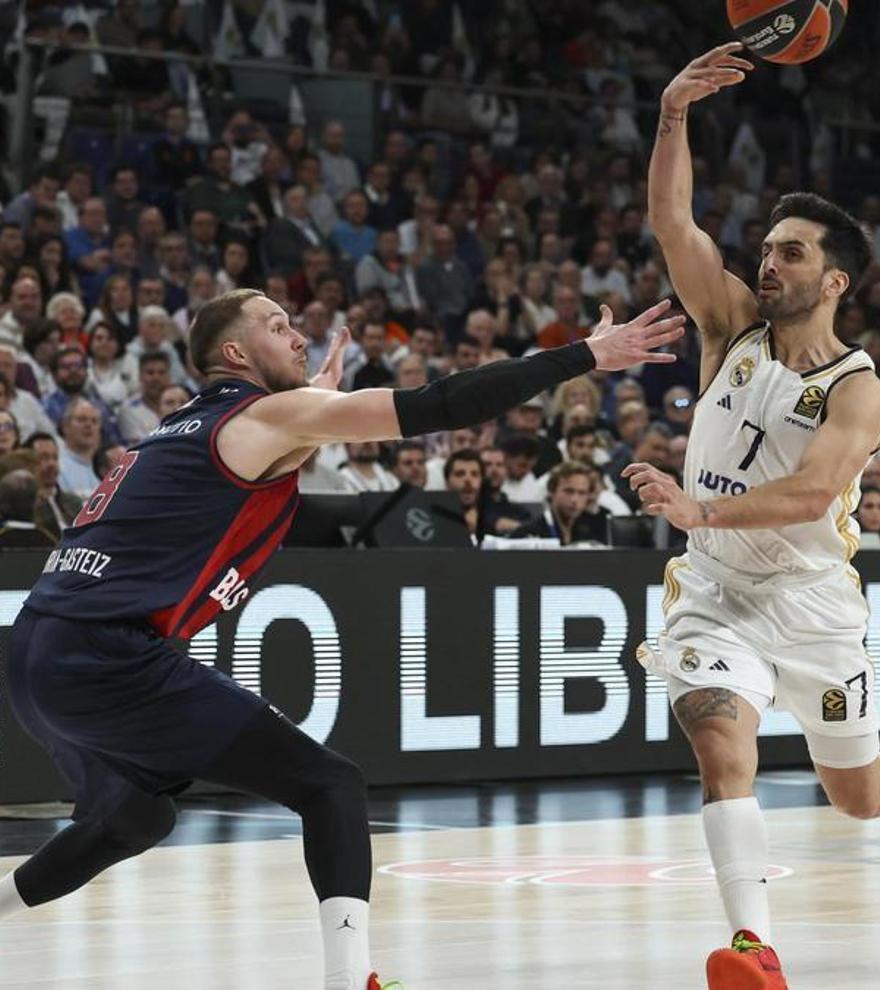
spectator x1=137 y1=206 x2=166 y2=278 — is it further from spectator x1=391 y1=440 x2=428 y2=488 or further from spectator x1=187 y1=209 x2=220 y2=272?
spectator x1=391 y1=440 x2=428 y2=488

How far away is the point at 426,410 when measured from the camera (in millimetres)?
5441

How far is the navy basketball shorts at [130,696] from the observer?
5.39m

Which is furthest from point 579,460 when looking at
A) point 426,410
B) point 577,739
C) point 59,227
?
point 426,410

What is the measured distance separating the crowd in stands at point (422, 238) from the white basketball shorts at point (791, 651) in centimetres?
568

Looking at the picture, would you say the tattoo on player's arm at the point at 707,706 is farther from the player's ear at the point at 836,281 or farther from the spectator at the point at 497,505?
the spectator at the point at 497,505

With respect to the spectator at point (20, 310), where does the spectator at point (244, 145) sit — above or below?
above

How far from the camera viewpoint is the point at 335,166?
754 inches

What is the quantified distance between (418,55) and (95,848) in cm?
1672

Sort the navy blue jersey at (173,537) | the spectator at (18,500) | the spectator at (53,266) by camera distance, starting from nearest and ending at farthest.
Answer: the navy blue jersey at (173,537) < the spectator at (18,500) < the spectator at (53,266)

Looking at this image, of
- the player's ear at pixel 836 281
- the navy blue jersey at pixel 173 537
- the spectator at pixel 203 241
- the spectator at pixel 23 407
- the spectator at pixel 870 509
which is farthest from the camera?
the spectator at pixel 203 241

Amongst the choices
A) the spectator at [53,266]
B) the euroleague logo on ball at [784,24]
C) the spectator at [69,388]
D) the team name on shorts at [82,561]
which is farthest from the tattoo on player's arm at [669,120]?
the spectator at [53,266]

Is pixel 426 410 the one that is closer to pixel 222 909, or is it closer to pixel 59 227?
pixel 222 909

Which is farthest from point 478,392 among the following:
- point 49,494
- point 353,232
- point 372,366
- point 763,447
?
point 353,232

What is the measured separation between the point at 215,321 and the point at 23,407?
8.68m
